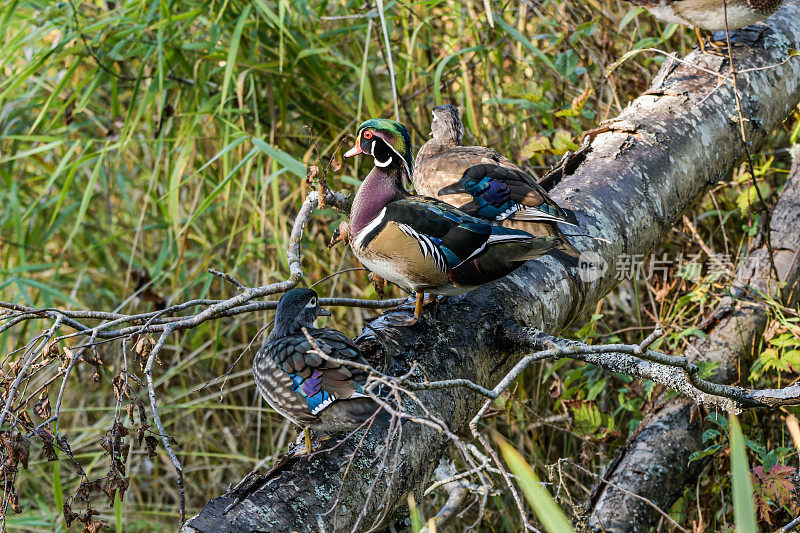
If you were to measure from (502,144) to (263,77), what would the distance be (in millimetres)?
1264

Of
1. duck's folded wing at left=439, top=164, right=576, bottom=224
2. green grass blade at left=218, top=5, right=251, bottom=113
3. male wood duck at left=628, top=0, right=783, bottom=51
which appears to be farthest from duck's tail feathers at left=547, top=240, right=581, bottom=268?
green grass blade at left=218, top=5, right=251, bottom=113

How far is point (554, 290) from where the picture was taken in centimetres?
238

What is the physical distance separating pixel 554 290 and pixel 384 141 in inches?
29.5

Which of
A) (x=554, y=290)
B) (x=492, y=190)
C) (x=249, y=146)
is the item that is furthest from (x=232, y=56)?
(x=554, y=290)

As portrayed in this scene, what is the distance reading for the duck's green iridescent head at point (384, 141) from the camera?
85.4 inches

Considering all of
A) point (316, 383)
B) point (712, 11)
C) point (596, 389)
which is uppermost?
point (712, 11)

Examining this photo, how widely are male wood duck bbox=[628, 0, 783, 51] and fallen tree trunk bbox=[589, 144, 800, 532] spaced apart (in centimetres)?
65

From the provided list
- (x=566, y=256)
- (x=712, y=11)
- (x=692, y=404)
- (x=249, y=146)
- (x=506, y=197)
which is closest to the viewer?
(x=506, y=197)

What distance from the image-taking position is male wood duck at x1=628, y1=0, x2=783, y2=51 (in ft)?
9.80

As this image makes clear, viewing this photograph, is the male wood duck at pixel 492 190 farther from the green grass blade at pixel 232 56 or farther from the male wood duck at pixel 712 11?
the male wood duck at pixel 712 11

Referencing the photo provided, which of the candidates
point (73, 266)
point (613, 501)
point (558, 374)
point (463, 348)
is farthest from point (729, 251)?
point (73, 266)

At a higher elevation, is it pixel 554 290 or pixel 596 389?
pixel 554 290

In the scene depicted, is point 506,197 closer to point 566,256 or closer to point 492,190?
point 492,190

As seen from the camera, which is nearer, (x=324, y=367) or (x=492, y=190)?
(x=324, y=367)
